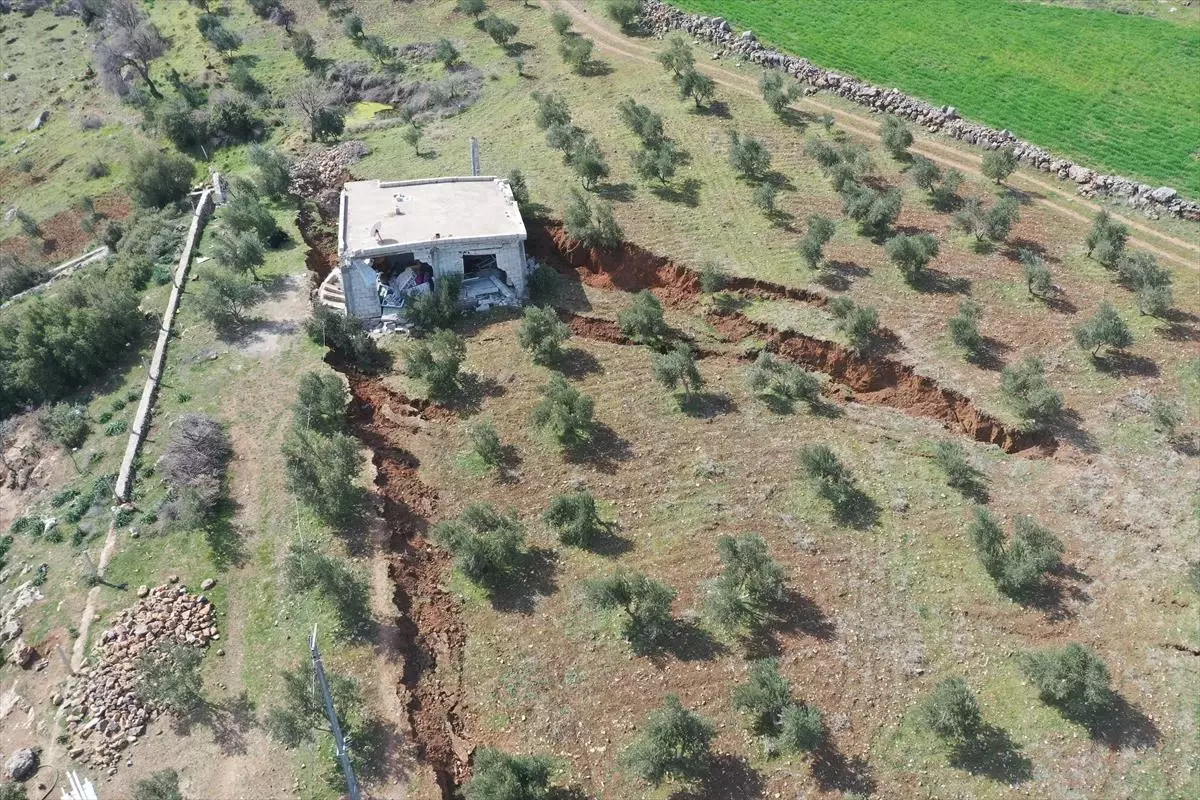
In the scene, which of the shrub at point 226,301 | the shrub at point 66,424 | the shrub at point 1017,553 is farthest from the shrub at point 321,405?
the shrub at point 1017,553

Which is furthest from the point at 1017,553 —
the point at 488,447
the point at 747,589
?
the point at 488,447

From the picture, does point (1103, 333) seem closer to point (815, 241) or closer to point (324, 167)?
point (815, 241)

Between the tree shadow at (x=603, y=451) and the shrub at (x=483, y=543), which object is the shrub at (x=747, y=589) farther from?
the shrub at (x=483, y=543)

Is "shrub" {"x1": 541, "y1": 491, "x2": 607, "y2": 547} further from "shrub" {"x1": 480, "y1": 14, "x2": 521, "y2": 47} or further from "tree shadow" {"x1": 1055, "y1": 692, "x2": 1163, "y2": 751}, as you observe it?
"shrub" {"x1": 480, "y1": 14, "x2": 521, "y2": 47}

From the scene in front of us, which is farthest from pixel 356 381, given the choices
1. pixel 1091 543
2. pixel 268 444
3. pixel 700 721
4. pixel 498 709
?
pixel 1091 543

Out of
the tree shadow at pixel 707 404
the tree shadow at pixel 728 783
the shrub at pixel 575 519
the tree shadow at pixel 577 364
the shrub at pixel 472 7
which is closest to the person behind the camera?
the tree shadow at pixel 728 783

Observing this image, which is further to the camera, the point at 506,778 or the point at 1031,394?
the point at 1031,394
